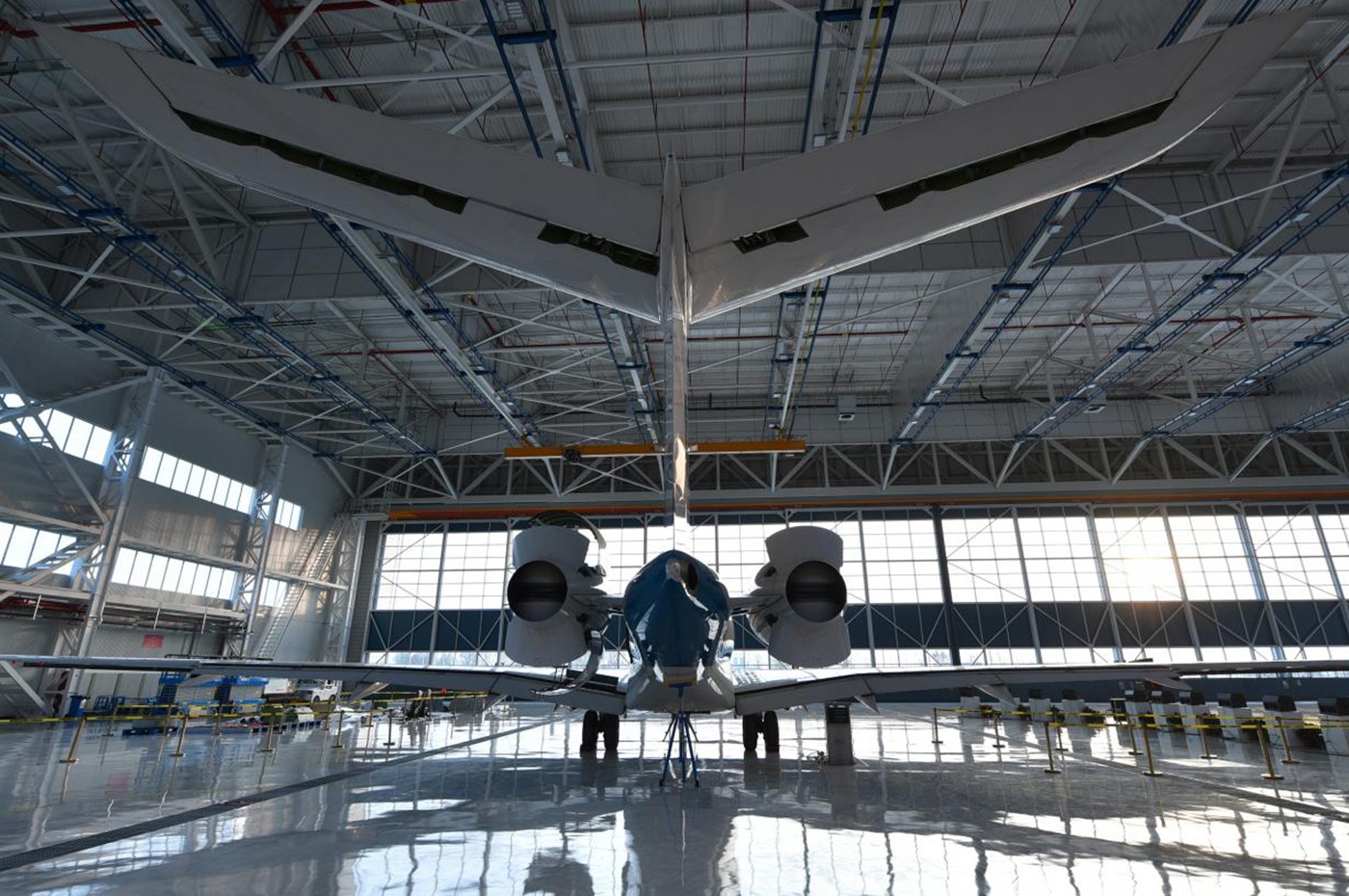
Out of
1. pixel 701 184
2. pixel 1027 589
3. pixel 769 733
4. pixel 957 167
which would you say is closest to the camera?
pixel 957 167

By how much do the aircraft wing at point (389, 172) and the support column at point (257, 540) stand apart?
2623 centimetres

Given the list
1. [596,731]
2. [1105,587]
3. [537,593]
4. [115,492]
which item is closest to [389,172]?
[537,593]

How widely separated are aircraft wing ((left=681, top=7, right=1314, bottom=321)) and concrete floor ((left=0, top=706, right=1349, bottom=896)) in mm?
4271

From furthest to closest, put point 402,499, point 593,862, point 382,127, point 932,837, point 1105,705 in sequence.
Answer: point 402,499 → point 1105,705 → point 932,837 → point 593,862 → point 382,127

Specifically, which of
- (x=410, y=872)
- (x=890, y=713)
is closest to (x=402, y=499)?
(x=890, y=713)

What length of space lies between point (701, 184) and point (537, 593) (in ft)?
17.6

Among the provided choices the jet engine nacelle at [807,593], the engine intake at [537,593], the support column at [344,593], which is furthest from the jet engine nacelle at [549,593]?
the support column at [344,593]

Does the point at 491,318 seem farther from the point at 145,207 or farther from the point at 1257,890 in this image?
the point at 1257,890

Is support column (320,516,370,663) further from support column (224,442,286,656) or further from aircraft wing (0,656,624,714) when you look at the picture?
aircraft wing (0,656,624,714)

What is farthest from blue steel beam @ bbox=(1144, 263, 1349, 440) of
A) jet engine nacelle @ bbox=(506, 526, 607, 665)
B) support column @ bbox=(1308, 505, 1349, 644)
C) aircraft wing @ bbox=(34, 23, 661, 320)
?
aircraft wing @ bbox=(34, 23, 661, 320)

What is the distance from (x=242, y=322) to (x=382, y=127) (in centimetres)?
1699

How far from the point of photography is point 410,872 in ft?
14.9

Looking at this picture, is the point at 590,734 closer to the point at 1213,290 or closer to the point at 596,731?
the point at 596,731

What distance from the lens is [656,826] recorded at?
19.8 ft
